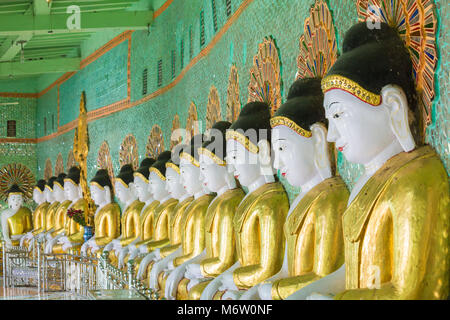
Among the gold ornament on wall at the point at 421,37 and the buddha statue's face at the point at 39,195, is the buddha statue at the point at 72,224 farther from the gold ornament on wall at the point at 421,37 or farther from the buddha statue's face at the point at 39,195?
the gold ornament on wall at the point at 421,37

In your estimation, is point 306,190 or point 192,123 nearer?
point 306,190

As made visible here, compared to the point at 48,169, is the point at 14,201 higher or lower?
lower

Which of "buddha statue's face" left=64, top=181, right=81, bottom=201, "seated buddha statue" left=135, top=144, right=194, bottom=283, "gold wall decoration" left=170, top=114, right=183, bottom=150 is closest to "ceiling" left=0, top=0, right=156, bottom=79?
"gold wall decoration" left=170, top=114, right=183, bottom=150

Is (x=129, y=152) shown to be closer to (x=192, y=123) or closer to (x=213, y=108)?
(x=192, y=123)

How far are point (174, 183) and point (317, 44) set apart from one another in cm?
277

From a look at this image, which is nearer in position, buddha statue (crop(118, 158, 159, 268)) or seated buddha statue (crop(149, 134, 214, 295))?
seated buddha statue (crop(149, 134, 214, 295))

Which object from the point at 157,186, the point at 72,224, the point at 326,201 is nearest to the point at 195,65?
the point at 157,186

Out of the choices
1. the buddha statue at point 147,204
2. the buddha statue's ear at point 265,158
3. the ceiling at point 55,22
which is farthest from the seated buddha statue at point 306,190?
the ceiling at point 55,22

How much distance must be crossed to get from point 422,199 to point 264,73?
2.31m

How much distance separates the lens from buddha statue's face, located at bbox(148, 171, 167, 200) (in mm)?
6758

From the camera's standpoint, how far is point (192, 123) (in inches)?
265

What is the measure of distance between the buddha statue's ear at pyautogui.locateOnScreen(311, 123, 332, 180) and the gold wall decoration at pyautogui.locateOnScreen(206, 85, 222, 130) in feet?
7.90

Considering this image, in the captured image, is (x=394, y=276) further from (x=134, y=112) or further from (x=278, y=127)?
(x=134, y=112)

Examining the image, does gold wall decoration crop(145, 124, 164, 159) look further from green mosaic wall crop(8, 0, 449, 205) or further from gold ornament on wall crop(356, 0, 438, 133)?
gold ornament on wall crop(356, 0, 438, 133)
